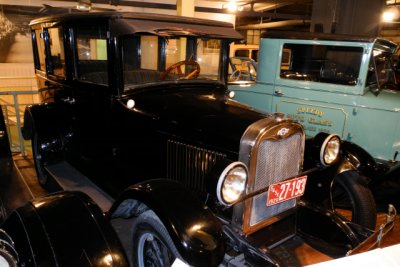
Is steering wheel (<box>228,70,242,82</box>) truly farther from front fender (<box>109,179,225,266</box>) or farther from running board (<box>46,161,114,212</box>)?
front fender (<box>109,179,225,266</box>)

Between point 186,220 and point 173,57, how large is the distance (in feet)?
7.35

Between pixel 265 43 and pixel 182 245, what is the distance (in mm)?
4620

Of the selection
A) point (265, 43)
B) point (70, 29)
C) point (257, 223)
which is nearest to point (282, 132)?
point (257, 223)

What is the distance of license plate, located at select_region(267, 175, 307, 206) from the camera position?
211 cm

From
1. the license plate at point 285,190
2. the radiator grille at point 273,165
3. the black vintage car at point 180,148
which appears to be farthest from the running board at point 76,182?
the license plate at point 285,190

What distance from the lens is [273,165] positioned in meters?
2.25

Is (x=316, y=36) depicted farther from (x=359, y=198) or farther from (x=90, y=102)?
(x=90, y=102)

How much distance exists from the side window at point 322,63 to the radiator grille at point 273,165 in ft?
10.2

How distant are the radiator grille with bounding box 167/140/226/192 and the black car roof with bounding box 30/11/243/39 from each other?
2.93ft

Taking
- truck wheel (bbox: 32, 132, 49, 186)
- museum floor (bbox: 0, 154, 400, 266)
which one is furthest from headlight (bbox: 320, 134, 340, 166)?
truck wheel (bbox: 32, 132, 49, 186)

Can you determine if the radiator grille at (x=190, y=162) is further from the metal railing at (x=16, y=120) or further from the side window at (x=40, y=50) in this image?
the metal railing at (x=16, y=120)

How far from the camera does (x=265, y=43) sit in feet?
18.4

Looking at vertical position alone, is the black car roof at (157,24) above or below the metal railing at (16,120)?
above

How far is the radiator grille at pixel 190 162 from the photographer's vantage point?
2.34 m
